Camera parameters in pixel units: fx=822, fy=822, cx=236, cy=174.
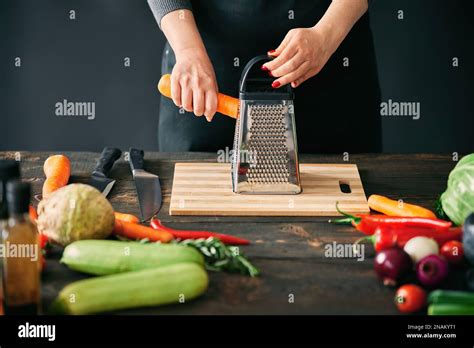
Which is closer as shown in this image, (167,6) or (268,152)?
(268,152)

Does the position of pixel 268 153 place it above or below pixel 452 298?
above

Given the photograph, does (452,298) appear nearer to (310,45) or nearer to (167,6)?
(310,45)

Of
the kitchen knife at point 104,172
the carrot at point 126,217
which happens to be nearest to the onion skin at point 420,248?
the carrot at point 126,217

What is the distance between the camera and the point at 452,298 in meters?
1.63

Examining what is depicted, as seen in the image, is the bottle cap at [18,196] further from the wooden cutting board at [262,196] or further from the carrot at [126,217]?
the wooden cutting board at [262,196]

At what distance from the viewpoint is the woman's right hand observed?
7.80ft

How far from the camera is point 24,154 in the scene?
2629mm

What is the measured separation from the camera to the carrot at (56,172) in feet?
7.43

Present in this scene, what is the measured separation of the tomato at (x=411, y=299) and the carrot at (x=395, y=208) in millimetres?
491

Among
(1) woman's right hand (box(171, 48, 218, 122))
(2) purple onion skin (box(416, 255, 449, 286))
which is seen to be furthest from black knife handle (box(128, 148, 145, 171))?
(2) purple onion skin (box(416, 255, 449, 286))

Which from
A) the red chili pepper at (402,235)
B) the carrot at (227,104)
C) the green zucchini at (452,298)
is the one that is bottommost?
the green zucchini at (452,298)

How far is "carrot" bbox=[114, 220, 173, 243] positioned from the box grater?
0.42 m

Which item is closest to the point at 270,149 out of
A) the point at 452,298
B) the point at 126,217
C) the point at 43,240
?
the point at 126,217

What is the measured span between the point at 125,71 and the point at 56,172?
1.63m
